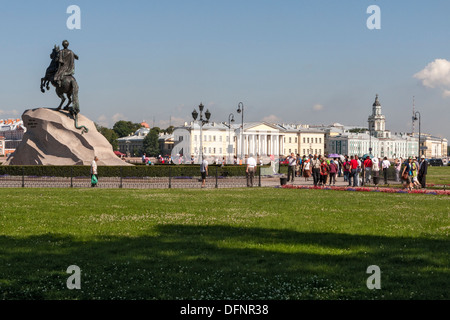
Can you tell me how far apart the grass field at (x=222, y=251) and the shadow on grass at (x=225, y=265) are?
15mm

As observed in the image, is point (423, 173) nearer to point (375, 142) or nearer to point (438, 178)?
point (438, 178)

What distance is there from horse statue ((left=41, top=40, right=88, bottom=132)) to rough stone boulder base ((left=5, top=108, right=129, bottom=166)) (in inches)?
20.6

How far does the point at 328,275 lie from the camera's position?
716 cm

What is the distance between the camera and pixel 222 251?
8.70m

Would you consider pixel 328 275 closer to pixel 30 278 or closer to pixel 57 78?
pixel 30 278

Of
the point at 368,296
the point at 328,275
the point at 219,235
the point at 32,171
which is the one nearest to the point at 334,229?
the point at 219,235

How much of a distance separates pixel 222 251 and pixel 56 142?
23.1 meters

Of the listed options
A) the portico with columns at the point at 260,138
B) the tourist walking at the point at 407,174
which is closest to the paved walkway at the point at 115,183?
the tourist walking at the point at 407,174

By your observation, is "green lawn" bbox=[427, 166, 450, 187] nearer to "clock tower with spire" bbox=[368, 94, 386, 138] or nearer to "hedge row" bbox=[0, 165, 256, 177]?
"hedge row" bbox=[0, 165, 256, 177]

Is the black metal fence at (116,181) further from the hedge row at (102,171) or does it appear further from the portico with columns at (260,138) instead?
→ the portico with columns at (260,138)

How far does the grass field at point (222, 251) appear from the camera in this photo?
6.53 meters

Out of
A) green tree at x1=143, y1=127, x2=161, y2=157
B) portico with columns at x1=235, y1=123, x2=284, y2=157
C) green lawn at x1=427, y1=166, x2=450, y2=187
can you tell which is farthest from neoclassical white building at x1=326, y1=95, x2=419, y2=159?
green lawn at x1=427, y1=166, x2=450, y2=187

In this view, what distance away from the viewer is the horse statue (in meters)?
30.1

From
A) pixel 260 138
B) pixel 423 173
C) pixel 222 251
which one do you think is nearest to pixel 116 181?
pixel 423 173
